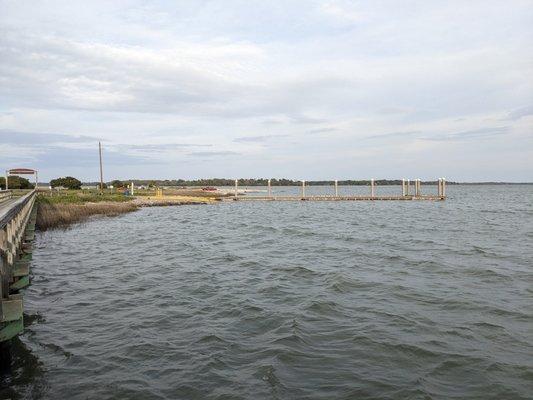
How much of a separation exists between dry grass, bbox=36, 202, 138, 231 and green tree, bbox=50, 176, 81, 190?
2499 cm

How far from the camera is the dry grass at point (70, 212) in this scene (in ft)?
114

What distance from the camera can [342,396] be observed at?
6.73 metres

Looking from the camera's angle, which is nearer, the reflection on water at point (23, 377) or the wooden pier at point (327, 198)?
the reflection on water at point (23, 377)

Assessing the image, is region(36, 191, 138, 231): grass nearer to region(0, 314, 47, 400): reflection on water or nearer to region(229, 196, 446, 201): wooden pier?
region(229, 196, 446, 201): wooden pier

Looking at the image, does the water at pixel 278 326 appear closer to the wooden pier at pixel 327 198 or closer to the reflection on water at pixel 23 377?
the reflection on water at pixel 23 377

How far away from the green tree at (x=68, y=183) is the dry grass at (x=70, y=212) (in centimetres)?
2499

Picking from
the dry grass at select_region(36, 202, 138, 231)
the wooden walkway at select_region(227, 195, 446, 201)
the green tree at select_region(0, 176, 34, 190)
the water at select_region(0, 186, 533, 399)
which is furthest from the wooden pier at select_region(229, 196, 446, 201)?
the water at select_region(0, 186, 533, 399)

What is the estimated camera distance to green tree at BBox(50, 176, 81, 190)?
69375mm

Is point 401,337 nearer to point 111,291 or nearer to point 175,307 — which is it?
point 175,307

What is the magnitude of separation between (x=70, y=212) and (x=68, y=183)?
3445 cm

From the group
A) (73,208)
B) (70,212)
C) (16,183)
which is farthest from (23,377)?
(16,183)

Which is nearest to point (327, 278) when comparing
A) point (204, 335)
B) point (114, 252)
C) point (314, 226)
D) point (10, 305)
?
point (204, 335)

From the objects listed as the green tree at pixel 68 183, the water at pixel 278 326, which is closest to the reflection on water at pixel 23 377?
the water at pixel 278 326

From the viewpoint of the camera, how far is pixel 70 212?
39031 millimetres
